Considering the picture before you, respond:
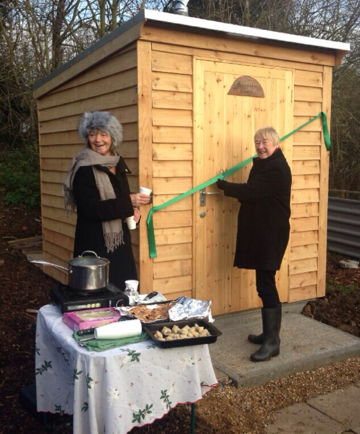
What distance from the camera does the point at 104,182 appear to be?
3.59 metres

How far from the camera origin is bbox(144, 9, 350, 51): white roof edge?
425 centimetres

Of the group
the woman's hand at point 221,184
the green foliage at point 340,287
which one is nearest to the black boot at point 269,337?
the woman's hand at point 221,184

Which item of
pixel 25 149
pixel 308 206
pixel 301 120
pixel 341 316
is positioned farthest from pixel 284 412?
pixel 25 149

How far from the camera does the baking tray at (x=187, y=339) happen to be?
7.72 feet

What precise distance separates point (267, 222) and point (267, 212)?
82mm

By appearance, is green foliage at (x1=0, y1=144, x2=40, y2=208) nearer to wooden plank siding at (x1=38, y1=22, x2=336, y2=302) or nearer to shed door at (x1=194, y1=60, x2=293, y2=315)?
wooden plank siding at (x1=38, y1=22, x2=336, y2=302)

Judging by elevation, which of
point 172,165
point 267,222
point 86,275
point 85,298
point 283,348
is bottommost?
point 283,348

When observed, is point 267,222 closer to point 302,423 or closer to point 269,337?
point 269,337

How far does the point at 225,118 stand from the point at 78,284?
2710 mm

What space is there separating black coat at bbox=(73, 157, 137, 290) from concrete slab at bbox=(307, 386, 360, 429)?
1.66 meters

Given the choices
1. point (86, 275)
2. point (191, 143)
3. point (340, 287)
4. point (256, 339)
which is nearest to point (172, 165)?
point (191, 143)

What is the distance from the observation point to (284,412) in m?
3.52

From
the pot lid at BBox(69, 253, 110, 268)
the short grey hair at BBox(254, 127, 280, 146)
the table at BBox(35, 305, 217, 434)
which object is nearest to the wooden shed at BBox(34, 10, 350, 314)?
the short grey hair at BBox(254, 127, 280, 146)

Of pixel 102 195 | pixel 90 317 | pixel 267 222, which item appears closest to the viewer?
pixel 90 317
